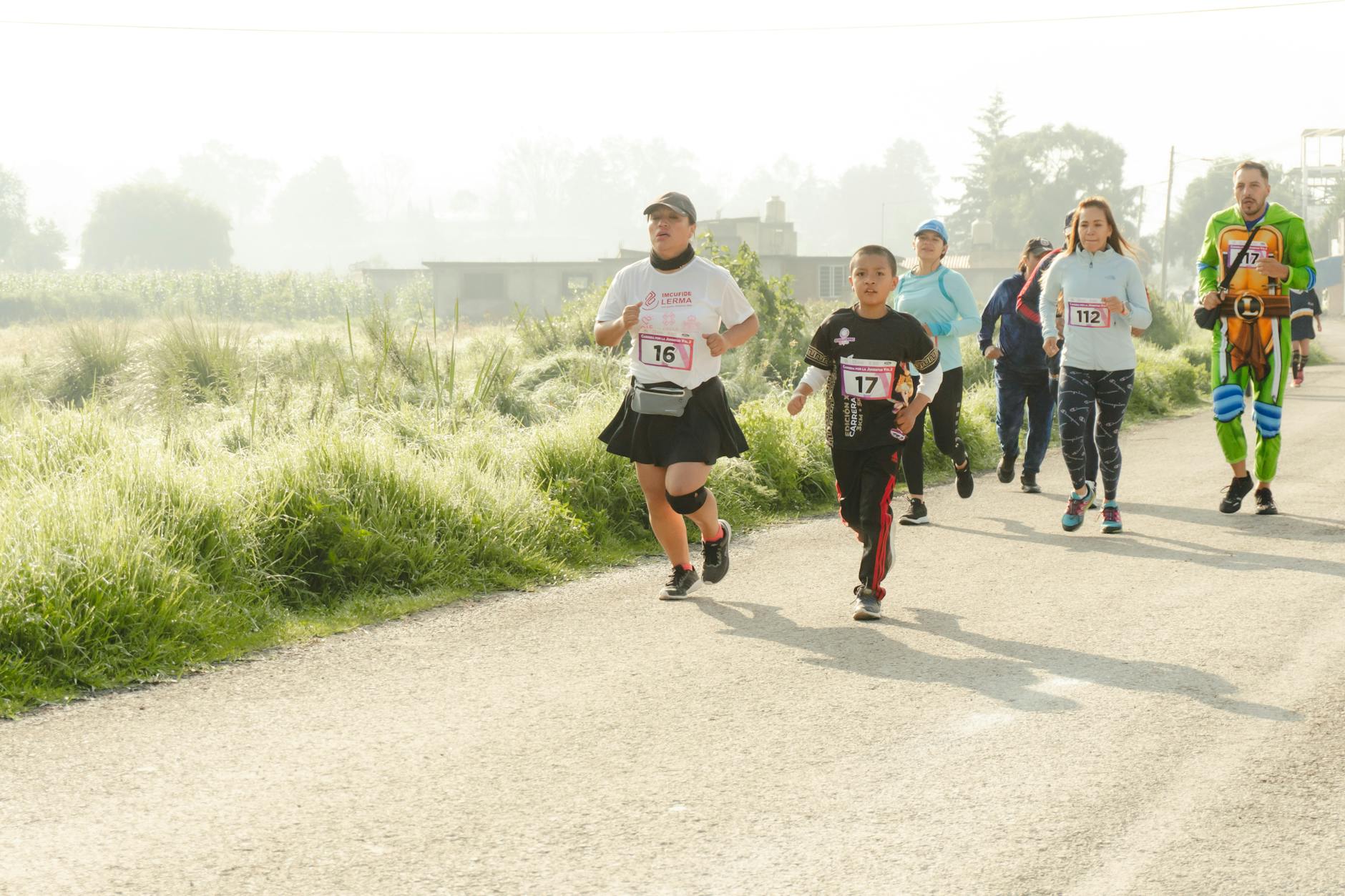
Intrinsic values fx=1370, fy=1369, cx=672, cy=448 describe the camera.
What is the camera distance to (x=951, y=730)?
4660mm

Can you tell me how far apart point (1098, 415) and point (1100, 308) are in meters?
0.72

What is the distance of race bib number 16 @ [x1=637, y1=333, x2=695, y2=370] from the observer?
648 cm

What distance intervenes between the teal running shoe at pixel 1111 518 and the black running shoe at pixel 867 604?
2792mm

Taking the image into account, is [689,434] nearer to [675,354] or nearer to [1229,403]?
[675,354]

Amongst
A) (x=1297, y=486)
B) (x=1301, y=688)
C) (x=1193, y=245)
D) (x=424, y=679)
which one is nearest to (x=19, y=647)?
(x=424, y=679)

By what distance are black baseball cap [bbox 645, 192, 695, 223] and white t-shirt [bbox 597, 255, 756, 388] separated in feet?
0.76

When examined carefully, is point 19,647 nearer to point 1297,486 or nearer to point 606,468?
point 606,468

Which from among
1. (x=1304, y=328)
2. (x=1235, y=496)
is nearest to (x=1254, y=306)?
(x=1235, y=496)

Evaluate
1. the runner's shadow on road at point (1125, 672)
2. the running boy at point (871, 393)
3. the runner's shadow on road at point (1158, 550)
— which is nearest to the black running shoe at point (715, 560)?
the running boy at point (871, 393)

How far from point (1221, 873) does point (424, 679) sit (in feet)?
10.1

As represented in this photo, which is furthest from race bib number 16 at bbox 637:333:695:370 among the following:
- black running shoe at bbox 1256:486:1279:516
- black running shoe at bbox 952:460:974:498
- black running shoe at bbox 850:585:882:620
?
black running shoe at bbox 1256:486:1279:516

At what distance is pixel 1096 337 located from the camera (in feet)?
28.1

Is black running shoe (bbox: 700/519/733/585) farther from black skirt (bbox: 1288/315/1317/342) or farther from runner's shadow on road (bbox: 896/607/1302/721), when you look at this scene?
black skirt (bbox: 1288/315/1317/342)

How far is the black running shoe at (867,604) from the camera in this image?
251 inches
